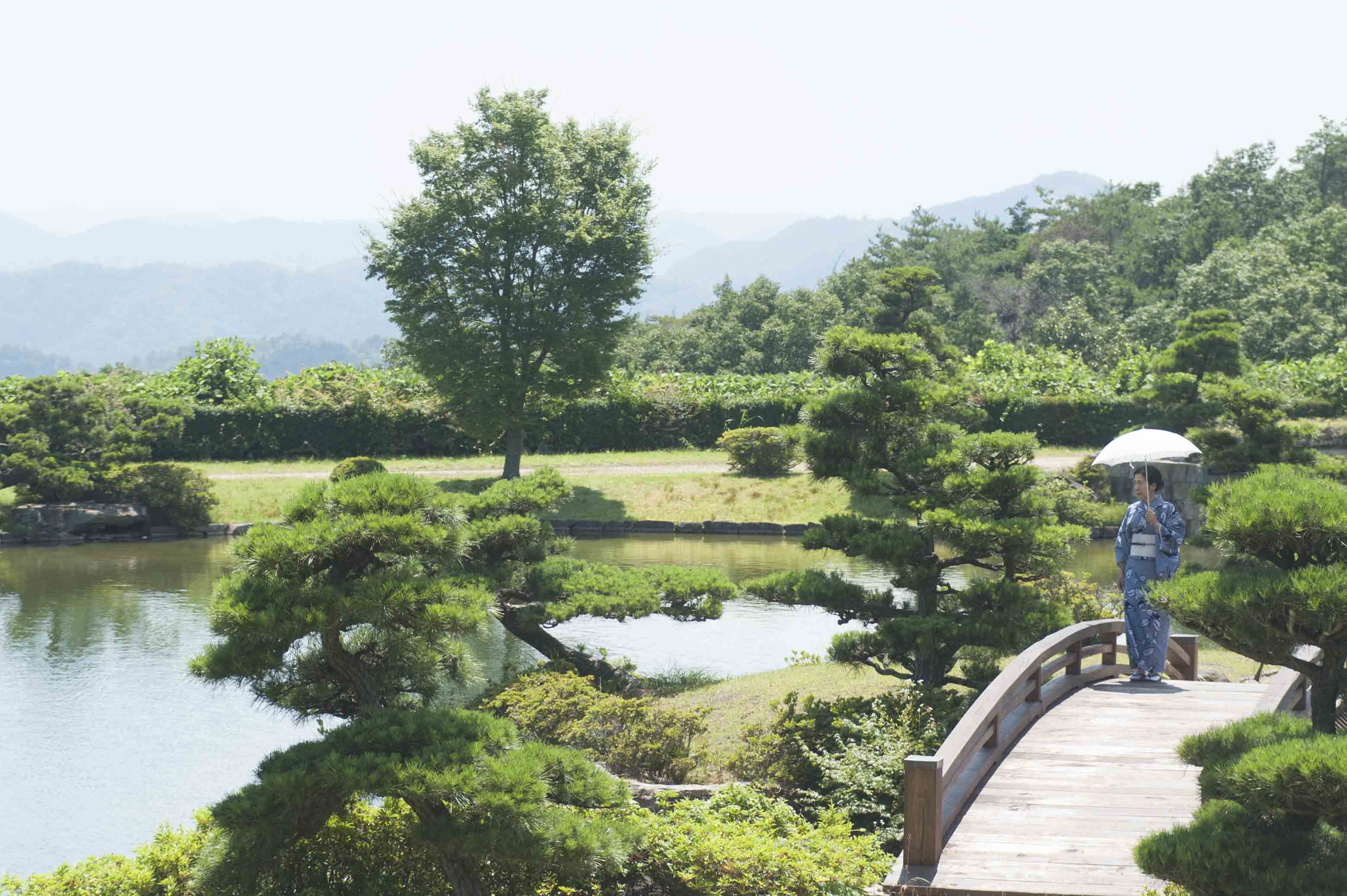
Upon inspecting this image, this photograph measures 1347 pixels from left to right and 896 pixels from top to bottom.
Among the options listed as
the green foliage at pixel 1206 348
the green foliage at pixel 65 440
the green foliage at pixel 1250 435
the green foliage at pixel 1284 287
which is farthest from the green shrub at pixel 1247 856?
the green foliage at pixel 1284 287

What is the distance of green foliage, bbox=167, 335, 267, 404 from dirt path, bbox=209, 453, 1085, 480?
12.7ft

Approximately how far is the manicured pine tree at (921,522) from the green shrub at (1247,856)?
16.3 feet

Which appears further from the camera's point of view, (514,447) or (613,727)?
(514,447)

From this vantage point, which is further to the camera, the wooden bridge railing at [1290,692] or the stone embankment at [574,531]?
the stone embankment at [574,531]

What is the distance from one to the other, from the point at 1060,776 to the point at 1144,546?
8.76 feet

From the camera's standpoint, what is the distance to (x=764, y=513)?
2452 centimetres

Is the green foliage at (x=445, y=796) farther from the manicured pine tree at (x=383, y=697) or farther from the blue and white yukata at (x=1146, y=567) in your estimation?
the blue and white yukata at (x=1146, y=567)

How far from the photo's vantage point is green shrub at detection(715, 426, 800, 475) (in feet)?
86.3

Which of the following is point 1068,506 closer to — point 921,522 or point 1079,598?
point 921,522

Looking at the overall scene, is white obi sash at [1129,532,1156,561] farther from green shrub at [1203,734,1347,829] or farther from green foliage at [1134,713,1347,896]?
green shrub at [1203,734,1347,829]

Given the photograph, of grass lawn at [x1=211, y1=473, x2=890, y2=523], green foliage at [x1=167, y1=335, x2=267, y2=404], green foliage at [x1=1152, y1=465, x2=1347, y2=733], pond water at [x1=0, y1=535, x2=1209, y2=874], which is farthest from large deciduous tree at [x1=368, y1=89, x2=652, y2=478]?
green foliage at [x1=1152, y1=465, x2=1347, y2=733]

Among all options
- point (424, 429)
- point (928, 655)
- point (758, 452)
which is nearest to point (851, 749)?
point (928, 655)

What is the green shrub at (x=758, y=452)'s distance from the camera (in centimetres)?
2631

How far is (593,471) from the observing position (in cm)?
2817
